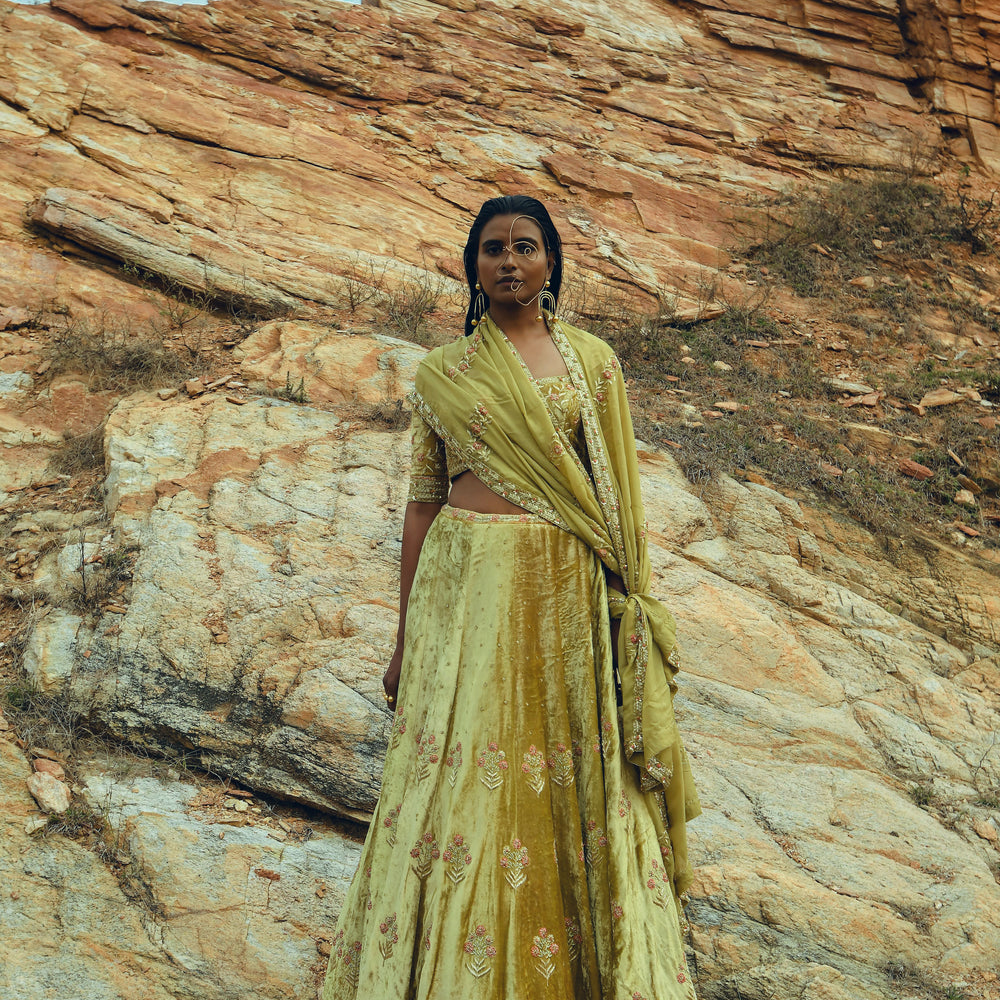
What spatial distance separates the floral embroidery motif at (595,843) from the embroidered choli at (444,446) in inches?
36.3

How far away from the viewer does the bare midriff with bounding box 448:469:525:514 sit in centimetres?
218

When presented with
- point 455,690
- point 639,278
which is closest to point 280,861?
point 455,690

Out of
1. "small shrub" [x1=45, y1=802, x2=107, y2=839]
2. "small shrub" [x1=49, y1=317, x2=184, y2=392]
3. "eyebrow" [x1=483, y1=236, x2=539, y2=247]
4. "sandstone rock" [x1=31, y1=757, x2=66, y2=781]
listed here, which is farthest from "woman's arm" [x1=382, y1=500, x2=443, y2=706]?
"small shrub" [x1=49, y1=317, x2=184, y2=392]

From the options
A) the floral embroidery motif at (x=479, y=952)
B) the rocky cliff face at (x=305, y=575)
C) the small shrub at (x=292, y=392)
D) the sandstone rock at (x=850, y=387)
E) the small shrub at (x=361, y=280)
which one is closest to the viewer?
the floral embroidery motif at (x=479, y=952)

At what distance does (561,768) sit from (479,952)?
1.45ft

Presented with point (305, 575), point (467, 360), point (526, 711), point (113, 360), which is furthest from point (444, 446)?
point (113, 360)

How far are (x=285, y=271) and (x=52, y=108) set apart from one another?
2529 millimetres

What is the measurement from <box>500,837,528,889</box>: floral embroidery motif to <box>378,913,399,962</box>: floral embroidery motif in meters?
0.32

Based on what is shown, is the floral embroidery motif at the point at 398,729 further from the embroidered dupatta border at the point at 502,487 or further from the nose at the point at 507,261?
the nose at the point at 507,261

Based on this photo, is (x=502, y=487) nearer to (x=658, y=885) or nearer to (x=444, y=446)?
(x=444, y=446)

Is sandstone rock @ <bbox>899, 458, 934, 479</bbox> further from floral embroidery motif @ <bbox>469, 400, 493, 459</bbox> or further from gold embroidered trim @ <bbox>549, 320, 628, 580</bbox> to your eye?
floral embroidery motif @ <bbox>469, 400, 493, 459</bbox>

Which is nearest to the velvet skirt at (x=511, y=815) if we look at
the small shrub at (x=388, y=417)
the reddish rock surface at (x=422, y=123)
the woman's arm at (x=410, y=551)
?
the woman's arm at (x=410, y=551)

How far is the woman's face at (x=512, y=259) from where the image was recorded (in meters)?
2.22

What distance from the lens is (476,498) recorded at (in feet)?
7.28
